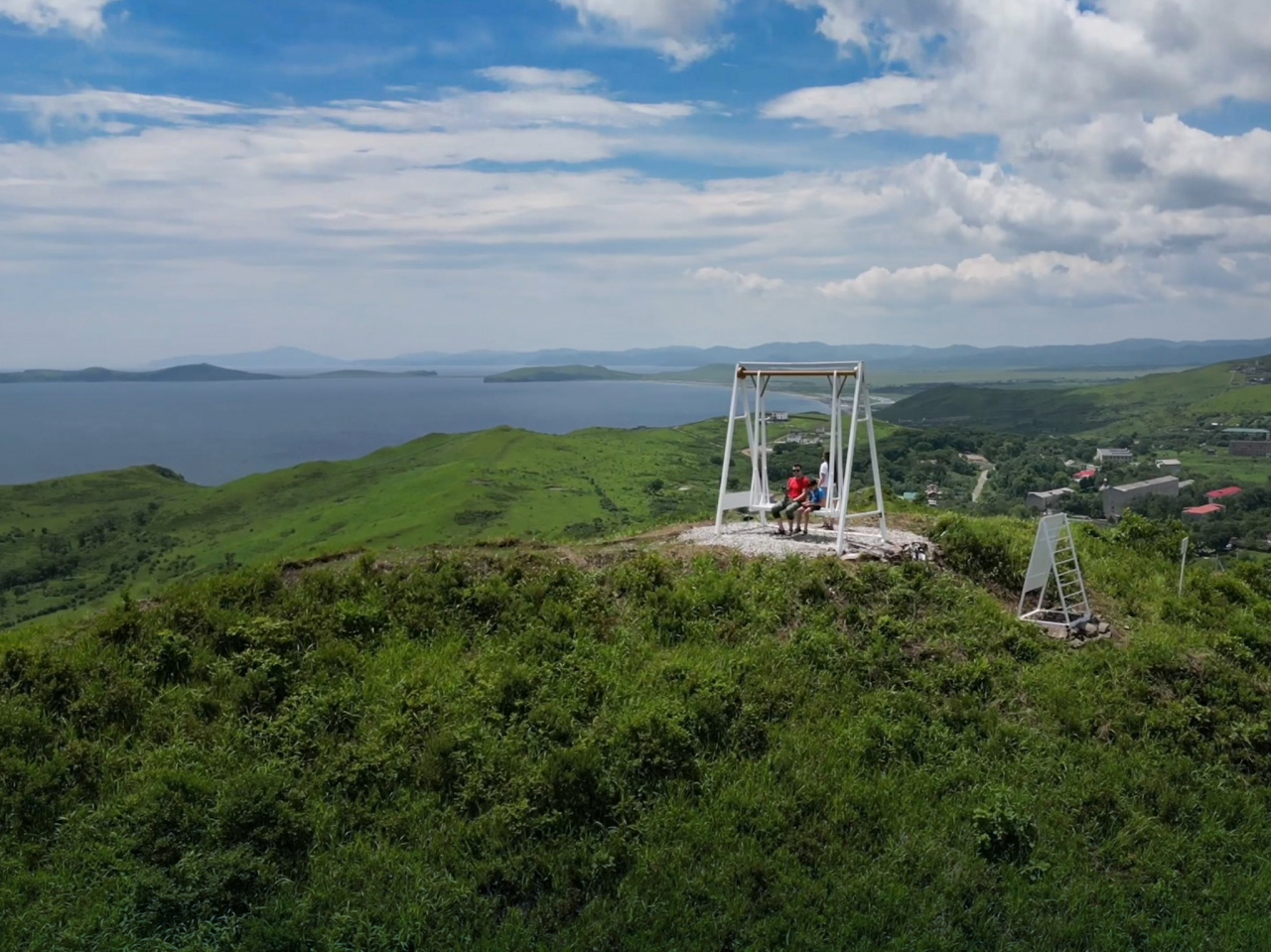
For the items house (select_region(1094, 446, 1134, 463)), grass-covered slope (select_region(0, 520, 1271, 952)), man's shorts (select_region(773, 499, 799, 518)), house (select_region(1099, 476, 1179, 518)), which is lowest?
house (select_region(1094, 446, 1134, 463))

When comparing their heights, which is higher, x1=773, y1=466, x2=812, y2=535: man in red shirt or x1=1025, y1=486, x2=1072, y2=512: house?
x1=773, y1=466, x2=812, y2=535: man in red shirt

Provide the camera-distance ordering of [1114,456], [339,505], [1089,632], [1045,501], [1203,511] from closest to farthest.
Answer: [1089,632] → [1203,511] → [1045,501] → [339,505] → [1114,456]

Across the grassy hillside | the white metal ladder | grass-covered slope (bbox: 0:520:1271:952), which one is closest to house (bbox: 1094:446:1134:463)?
the grassy hillside

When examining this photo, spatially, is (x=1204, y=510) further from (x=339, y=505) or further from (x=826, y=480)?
(x=339, y=505)

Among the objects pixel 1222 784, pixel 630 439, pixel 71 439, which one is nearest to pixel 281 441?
pixel 71 439

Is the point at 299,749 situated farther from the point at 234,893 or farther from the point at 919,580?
the point at 919,580

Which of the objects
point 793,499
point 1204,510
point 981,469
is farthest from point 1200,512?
point 793,499

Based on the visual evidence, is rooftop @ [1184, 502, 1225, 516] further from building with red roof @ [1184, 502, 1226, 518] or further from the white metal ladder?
the white metal ladder
